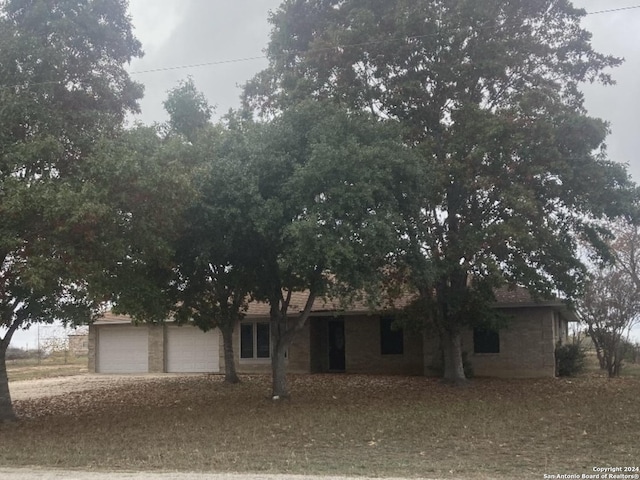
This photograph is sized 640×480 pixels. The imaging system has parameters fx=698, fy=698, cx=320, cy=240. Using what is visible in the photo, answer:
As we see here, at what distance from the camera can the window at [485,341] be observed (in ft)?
83.2

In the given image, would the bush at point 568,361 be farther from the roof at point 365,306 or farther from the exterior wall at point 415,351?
the roof at point 365,306

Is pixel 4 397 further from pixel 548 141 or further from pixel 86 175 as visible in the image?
pixel 548 141

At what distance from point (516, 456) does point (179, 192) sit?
292 inches

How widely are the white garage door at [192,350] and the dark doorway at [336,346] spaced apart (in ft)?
16.2

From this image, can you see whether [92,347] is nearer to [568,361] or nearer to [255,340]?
[255,340]

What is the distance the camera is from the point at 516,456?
33.7 ft

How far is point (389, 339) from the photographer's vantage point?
1057 inches

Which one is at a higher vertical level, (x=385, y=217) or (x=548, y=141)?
(x=548, y=141)

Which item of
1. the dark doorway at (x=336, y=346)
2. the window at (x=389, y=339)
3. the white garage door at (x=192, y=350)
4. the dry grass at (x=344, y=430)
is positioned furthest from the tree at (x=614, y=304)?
the white garage door at (x=192, y=350)

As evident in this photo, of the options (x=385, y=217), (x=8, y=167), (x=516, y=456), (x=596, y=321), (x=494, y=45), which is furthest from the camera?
(x=596, y=321)

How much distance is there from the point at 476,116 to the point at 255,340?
14487mm

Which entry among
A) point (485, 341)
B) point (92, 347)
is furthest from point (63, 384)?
point (485, 341)

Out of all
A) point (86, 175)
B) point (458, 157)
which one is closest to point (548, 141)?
point (458, 157)

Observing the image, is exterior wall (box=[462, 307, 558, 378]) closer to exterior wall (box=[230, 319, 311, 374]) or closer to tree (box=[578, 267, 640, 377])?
tree (box=[578, 267, 640, 377])
